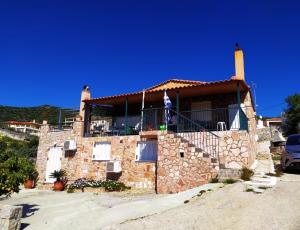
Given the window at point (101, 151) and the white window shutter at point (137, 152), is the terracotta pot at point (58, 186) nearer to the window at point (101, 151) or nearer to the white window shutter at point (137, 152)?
the window at point (101, 151)

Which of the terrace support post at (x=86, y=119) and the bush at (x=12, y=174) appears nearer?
the bush at (x=12, y=174)

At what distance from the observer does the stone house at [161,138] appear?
40.4ft

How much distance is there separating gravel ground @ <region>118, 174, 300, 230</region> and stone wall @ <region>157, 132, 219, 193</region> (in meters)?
2.09

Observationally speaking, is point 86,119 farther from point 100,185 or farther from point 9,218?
point 9,218

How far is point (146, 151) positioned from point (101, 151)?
9.57ft

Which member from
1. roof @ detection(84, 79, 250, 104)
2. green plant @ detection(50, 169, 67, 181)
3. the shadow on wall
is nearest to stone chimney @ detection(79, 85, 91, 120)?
roof @ detection(84, 79, 250, 104)

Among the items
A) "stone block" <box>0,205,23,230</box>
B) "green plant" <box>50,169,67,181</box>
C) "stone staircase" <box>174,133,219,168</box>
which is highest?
"stone staircase" <box>174,133,219,168</box>

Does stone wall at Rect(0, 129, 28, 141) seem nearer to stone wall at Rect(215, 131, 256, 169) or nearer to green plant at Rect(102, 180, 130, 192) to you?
green plant at Rect(102, 180, 130, 192)

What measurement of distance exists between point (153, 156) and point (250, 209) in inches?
290

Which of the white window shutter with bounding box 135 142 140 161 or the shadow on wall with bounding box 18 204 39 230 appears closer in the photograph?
the shadow on wall with bounding box 18 204 39 230

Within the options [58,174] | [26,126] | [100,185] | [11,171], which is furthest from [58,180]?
[26,126]

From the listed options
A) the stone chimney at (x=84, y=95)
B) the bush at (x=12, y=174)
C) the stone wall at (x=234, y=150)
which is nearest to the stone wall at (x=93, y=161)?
the stone chimney at (x=84, y=95)

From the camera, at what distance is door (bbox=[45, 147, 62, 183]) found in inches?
696

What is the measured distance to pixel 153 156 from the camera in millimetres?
14633
